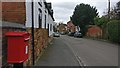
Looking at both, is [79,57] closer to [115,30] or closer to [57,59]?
[57,59]

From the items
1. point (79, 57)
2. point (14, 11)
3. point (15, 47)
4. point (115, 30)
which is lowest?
point (79, 57)

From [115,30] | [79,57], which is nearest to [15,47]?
[79,57]

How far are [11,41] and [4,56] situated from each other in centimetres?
35

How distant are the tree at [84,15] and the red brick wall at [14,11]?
58.6 metres

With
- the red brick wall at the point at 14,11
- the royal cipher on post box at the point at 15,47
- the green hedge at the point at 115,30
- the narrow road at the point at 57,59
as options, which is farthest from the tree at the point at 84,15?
the royal cipher on post box at the point at 15,47

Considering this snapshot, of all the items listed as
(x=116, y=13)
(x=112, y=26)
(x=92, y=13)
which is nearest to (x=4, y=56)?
(x=112, y=26)

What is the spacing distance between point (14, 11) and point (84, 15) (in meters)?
59.9

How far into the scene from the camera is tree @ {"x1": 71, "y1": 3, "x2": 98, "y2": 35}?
68.8m

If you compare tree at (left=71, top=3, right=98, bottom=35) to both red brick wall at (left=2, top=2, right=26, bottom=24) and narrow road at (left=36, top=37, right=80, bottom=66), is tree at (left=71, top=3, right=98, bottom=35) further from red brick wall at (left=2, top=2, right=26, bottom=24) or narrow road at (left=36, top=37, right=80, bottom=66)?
red brick wall at (left=2, top=2, right=26, bottom=24)

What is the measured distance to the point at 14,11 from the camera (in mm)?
9664

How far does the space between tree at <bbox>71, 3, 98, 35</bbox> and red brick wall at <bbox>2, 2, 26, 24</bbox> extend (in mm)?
58617

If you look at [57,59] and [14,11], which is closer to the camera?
[14,11]

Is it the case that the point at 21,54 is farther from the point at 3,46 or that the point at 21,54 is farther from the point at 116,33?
the point at 116,33

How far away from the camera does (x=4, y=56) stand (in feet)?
18.7
